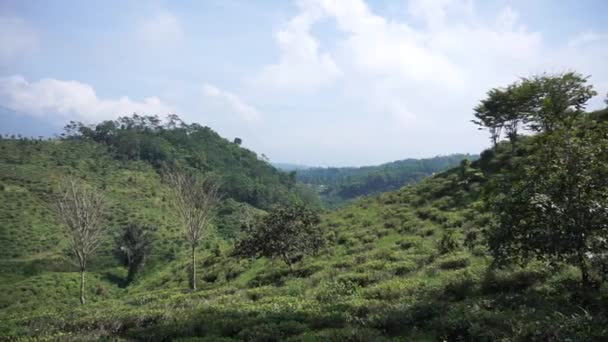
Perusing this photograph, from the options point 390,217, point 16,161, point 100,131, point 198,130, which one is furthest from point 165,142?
point 390,217

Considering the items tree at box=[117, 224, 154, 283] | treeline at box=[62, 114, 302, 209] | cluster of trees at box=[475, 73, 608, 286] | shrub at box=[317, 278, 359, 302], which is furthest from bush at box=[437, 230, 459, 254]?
treeline at box=[62, 114, 302, 209]

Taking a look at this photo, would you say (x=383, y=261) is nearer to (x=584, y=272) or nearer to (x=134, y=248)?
(x=584, y=272)

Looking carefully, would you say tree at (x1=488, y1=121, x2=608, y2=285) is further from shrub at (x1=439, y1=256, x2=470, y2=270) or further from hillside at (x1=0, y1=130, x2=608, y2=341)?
shrub at (x1=439, y1=256, x2=470, y2=270)

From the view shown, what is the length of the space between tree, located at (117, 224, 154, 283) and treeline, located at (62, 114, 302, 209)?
45043mm

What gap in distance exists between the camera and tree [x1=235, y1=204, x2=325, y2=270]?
19.6 m

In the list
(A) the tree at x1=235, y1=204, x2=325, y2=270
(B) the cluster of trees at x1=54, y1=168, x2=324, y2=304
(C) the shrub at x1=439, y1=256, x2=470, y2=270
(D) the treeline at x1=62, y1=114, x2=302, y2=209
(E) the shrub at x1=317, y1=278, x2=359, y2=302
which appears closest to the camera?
(E) the shrub at x1=317, y1=278, x2=359, y2=302

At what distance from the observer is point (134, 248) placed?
161ft

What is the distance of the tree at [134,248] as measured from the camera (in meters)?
48.8

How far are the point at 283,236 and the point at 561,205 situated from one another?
44.2ft

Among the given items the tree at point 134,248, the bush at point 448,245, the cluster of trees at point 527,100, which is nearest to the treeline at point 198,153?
the tree at point 134,248

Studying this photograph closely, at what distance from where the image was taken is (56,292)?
37531 millimetres

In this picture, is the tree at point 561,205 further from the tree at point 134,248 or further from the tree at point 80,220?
the tree at point 134,248

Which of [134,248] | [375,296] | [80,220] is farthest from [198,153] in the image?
[375,296]

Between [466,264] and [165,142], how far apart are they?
12511cm
